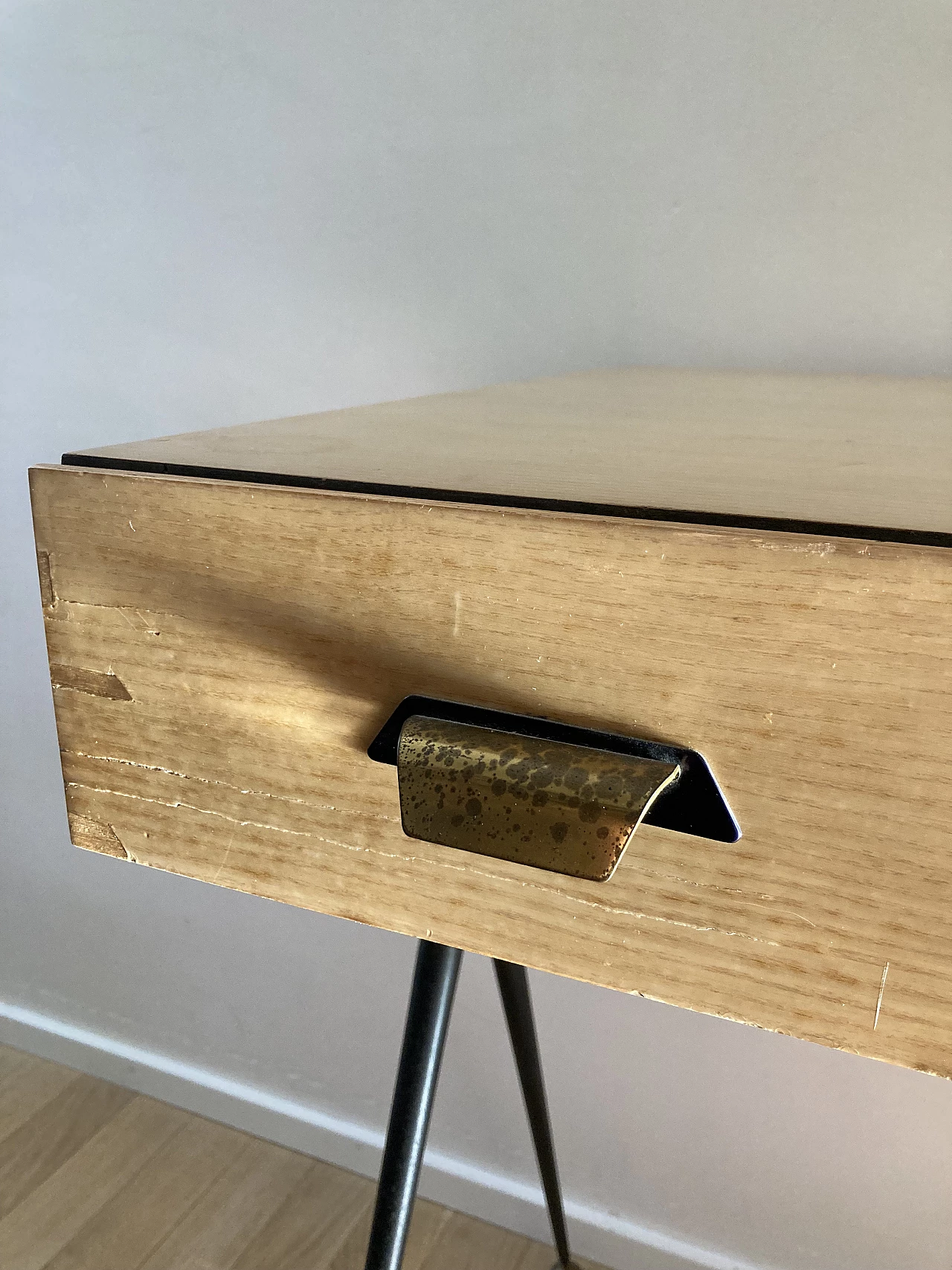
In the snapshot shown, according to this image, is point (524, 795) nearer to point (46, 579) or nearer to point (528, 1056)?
point (46, 579)

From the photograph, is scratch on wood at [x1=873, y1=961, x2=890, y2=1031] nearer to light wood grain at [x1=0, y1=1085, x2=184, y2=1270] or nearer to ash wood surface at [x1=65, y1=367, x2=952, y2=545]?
ash wood surface at [x1=65, y1=367, x2=952, y2=545]

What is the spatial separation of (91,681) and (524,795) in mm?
150

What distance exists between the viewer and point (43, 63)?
863mm

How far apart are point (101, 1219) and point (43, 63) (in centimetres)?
112

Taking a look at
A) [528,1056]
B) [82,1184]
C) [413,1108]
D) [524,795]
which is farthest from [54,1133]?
[524,795]

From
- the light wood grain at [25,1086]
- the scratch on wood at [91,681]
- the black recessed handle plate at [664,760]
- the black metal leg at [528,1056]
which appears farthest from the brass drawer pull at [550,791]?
the light wood grain at [25,1086]

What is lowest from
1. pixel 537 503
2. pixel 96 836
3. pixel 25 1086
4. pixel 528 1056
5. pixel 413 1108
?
pixel 25 1086

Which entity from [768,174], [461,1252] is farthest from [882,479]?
[461,1252]

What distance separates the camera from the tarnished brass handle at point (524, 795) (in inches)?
8.8

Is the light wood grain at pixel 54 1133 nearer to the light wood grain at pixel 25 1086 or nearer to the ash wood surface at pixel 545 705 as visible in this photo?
the light wood grain at pixel 25 1086

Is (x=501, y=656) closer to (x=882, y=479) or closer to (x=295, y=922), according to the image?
(x=882, y=479)

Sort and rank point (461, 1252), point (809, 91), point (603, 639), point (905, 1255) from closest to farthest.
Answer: point (603, 639)
point (809, 91)
point (905, 1255)
point (461, 1252)

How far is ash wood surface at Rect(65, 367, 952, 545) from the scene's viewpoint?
0.78 ft

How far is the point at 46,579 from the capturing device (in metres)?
0.30
